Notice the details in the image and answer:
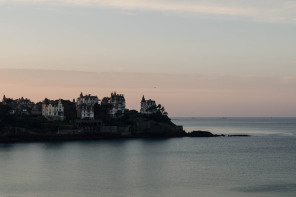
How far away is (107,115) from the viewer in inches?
6265

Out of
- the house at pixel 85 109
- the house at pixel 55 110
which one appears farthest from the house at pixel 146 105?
the house at pixel 55 110

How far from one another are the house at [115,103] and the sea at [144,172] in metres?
56.5

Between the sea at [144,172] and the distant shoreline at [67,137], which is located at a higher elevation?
the distant shoreline at [67,137]

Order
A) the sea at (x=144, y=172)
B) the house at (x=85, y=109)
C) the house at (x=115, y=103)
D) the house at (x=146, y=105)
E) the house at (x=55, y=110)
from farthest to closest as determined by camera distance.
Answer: the house at (x=146, y=105)
the house at (x=115, y=103)
the house at (x=85, y=109)
the house at (x=55, y=110)
the sea at (x=144, y=172)

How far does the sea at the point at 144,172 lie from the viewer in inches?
2301

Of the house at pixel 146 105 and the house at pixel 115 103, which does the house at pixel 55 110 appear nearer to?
the house at pixel 115 103

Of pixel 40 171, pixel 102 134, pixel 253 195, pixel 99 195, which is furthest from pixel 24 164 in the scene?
pixel 102 134

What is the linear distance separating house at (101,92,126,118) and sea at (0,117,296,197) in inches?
2226

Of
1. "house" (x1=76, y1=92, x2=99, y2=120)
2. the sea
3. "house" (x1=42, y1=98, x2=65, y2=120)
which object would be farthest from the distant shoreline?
the sea

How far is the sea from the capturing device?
58.4 metres

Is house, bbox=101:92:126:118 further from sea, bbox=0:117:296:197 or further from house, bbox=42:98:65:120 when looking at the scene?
sea, bbox=0:117:296:197

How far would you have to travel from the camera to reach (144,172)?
7388cm

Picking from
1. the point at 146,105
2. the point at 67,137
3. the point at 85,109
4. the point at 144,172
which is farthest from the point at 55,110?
the point at 144,172

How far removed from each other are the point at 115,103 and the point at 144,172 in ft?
321
